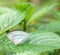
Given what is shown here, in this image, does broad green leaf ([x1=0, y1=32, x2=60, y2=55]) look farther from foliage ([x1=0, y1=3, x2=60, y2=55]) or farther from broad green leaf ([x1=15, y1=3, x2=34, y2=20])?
broad green leaf ([x1=15, y1=3, x2=34, y2=20])

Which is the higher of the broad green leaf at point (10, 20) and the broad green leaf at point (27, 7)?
the broad green leaf at point (27, 7)

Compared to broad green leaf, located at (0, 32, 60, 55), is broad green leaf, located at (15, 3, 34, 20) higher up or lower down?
higher up

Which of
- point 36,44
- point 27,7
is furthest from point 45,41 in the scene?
point 27,7

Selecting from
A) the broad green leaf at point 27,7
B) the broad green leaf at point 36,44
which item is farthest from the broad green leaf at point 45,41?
the broad green leaf at point 27,7

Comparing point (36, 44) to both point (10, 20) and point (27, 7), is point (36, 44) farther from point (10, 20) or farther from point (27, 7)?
point (27, 7)

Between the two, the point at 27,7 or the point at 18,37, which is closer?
the point at 18,37

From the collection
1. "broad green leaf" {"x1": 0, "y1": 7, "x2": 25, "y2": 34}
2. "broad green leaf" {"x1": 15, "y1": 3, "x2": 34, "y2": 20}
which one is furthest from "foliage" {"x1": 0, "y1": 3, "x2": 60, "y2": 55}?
"broad green leaf" {"x1": 15, "y1": 3, "x2": 34, "y2": 20}

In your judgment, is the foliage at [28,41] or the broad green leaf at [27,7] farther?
the broad green leaf at [27,7]

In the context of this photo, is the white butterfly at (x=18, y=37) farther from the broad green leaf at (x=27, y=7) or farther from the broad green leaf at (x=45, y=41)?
the broad green leaf at (x=27, y=7)
